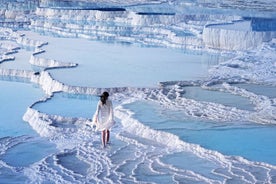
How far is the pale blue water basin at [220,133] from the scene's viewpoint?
5168mm

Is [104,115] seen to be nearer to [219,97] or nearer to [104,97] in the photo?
[104,97]

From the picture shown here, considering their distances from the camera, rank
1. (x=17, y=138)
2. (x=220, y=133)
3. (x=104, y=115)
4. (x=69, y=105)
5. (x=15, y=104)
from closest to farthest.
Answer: (x=104, y=115) → (x=220, y=133) → (x=17, y=138) → (x=69, y=105) → (x=15, y=104)

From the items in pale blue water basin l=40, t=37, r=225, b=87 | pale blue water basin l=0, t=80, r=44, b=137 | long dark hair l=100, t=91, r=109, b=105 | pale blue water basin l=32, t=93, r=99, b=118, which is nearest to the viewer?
long dark hair l=100, t=91, r=109, b=105

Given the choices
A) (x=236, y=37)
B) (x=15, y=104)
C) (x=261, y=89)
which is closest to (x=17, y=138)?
(x=15, y=104)

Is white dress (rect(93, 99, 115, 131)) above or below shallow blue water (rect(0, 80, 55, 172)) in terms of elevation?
above

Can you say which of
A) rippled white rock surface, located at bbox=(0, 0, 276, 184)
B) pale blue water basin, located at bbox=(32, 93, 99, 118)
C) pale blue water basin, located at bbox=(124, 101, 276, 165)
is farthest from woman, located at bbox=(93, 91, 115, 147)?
pale blue water basin, located at bbox=(32, 93, 99, 118)

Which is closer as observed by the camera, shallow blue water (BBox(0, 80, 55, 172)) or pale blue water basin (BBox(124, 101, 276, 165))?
pale blue water basin (BBox(124, 101, 276, 165))

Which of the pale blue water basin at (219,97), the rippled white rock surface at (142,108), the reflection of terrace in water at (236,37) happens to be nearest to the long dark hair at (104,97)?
the rippled white rock surface at (142,108)

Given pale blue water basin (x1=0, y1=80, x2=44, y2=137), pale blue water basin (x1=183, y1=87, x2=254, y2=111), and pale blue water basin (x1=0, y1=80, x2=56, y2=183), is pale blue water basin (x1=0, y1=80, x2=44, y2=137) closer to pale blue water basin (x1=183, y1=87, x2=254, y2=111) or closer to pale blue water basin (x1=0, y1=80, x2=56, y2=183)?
pale blue water basin (x1=0, y1=80, x2=56, y2=183)

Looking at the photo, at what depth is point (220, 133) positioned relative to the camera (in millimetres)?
5758

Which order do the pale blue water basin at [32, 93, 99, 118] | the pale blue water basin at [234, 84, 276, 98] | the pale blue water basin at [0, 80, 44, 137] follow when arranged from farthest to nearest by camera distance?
1. the pale blue water basin at [234, 84, 276, 98]
2. the pale blue water basin at [32, 93, 99, 118]
3. the pale blue water basin at [0, 80, 44, 137]

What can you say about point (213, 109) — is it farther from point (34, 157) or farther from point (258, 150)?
point (34, 157)

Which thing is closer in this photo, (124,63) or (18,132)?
(18,132)

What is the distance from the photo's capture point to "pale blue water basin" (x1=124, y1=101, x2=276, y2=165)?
5.17 m
